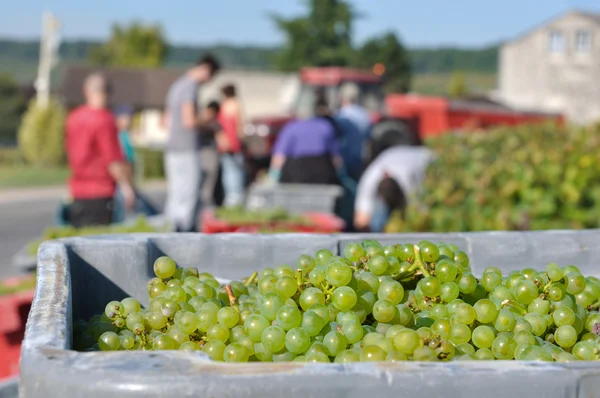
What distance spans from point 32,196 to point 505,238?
61.2 feet

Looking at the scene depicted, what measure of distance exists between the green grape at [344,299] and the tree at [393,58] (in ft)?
222

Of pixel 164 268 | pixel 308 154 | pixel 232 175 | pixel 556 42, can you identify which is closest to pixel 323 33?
pixel 556 42

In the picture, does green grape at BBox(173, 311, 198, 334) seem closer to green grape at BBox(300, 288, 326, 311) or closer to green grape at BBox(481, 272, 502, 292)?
green grape at BBox(300, 288, 326, 311)

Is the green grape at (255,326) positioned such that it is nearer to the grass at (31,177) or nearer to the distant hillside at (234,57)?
the grass at (31,177)

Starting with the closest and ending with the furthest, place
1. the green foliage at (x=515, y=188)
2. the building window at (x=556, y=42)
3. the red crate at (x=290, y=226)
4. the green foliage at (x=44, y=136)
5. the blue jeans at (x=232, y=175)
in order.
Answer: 1. the red crate at (x=290, y=226)
2. the green foliage at (x=515, y=188)
3. the blue jeans at (x=232, y=175)
4. the green foliage at (x=44, y=136)
5. the building window at (x=556, y=42)

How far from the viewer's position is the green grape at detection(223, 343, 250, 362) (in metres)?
1.46

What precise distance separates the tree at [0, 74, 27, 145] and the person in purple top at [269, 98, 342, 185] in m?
56.1

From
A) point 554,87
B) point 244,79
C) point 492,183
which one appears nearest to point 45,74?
point 244,79

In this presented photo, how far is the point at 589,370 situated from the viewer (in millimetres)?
1241

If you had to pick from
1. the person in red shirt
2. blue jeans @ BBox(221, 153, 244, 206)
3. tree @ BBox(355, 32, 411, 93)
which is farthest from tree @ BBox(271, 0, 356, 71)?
the person in red shirt

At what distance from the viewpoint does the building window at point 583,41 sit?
184 feet

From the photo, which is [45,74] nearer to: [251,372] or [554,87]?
[251,372]

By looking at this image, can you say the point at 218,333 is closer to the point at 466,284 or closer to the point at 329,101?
the point at 466,284

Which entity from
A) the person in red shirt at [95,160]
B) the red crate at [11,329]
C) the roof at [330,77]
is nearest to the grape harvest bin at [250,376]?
the red crate at [11,329]
